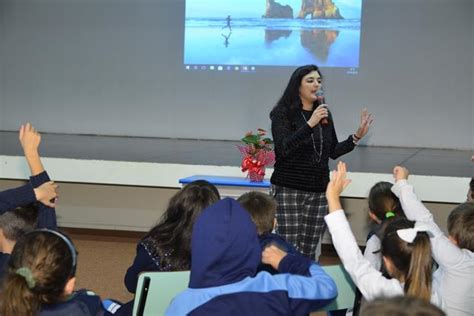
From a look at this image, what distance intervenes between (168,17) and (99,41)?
1128mm

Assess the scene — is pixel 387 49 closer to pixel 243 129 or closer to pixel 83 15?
pixel 243 129

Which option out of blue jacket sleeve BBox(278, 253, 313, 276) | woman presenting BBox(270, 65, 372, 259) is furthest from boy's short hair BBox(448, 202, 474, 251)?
woman presenting BBox(270, 65, 372, 259)

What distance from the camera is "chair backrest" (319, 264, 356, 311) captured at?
5.80 ft

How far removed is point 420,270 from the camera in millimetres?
1598

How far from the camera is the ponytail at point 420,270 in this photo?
1.57m

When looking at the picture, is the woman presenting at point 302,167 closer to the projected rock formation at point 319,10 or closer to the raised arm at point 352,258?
the raised arm at point 352,258

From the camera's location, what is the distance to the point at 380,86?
27.2 feet

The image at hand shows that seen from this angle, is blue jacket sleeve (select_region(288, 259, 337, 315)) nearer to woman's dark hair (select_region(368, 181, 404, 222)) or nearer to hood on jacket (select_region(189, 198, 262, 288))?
hood on jacket (select_region(189, 198, 262, 288))

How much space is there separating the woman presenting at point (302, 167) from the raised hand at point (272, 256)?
48.9 inches

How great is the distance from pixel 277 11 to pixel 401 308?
772 centimetres

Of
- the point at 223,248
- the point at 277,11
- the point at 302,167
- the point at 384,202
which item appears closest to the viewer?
the point at 223,248

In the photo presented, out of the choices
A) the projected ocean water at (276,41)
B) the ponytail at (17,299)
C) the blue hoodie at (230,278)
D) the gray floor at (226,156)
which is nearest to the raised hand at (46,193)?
the ponytail at (17,299)

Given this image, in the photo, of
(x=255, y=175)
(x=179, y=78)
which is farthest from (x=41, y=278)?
(x=179, y=78)

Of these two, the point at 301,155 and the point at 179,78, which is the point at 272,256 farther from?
the point at 179,78
